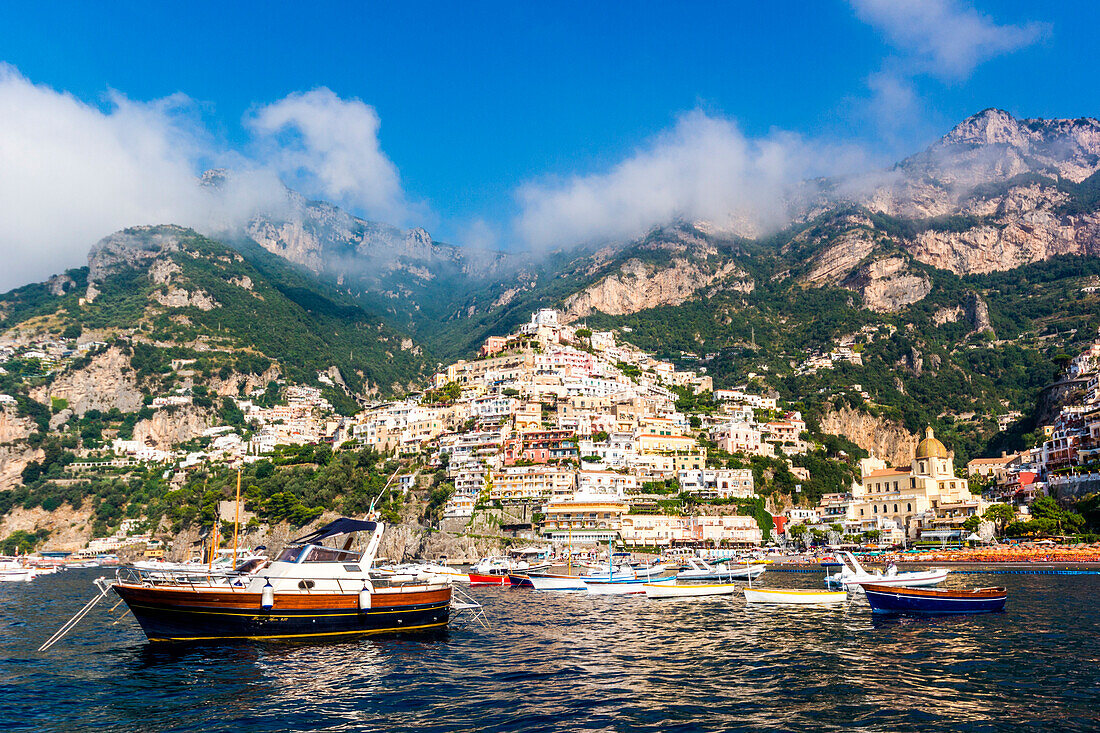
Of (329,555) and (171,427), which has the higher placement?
(171,427)

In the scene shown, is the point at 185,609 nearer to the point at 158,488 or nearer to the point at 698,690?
the point at 698,690

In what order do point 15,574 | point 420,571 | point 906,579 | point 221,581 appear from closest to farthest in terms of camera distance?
point 221,581 → point 906,579 → point 420,571 → point 15,574

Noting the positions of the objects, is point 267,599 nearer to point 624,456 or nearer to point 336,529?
point 336,529

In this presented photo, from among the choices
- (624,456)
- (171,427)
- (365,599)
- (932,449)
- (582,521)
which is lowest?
(582,521)

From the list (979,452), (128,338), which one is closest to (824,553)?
(979,452)

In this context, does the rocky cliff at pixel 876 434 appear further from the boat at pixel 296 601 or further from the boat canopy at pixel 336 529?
the boat at pixel 296 601

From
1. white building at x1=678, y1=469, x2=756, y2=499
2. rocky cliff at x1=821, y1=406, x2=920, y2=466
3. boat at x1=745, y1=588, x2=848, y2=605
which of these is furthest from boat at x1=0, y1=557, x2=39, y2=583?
rocky cliff at x1=821, y1=406, x2=920, y2=466

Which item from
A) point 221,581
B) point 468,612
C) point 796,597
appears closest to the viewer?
point 221,581

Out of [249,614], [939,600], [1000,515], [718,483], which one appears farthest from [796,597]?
[718,483]
